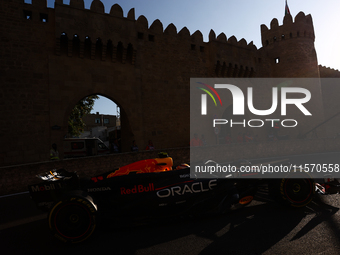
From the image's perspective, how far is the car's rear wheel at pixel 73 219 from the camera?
3.36 meters

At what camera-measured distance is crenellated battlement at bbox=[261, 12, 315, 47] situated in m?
23.0

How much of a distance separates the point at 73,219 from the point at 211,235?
6.77 ft

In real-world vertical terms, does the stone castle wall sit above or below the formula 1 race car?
above

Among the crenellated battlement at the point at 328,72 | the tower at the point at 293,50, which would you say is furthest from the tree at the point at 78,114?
the crenellated battlement at the point at 328,72

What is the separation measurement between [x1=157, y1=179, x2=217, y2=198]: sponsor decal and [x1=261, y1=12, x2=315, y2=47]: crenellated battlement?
2402 centimetres

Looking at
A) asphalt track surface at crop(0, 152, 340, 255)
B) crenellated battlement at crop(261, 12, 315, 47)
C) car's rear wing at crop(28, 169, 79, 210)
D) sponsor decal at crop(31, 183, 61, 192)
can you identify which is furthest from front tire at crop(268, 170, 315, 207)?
crenellated battlement at crop(261, 12, 315, 47)

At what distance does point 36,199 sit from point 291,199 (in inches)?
177

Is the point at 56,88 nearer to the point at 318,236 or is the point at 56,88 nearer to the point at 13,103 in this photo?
the point at 13,103

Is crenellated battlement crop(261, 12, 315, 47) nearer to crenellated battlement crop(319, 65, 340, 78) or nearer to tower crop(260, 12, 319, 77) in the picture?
tower crop(260, 12, 319, 77)

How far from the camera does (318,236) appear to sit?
324cm

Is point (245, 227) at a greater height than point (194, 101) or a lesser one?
lesser

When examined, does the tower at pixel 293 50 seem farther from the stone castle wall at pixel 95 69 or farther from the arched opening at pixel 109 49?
the arched opening at pixel 109 49

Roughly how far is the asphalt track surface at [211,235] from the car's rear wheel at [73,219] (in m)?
0.15

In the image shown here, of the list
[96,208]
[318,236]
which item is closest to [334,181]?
[318,236]
